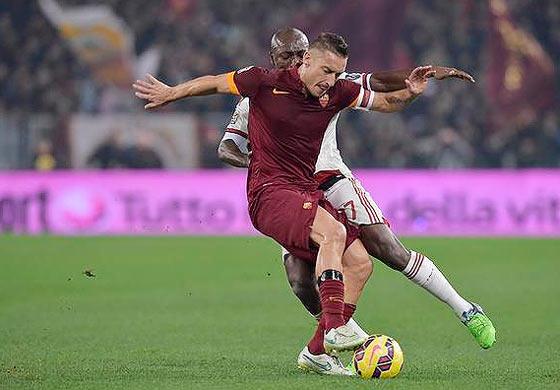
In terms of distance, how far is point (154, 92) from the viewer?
7578 millimetres

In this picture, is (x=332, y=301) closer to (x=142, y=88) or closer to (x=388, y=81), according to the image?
(x=388, y=81)

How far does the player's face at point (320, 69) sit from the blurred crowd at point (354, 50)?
15259mm

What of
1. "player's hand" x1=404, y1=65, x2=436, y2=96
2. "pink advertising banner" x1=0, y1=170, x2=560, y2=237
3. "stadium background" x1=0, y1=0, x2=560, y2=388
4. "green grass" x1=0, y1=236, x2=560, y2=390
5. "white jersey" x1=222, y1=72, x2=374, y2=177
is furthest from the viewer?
"pink advertising banner" x1=0, y1=170, x2=560, y2=237

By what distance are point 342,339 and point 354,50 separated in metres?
18.4

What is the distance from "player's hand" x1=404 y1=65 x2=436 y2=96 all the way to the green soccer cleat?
1416 millimetres

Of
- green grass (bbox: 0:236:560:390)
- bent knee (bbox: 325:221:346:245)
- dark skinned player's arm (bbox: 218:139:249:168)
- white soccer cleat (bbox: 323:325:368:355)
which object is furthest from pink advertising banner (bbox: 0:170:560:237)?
white soccer cleat (bbox: 323:325:368:355)

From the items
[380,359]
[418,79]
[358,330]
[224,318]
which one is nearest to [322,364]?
[358,330]

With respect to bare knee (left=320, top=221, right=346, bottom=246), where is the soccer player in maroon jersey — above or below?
above

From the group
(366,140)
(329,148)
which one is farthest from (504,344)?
(366,140)

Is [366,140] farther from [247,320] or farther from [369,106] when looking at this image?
[369,106]

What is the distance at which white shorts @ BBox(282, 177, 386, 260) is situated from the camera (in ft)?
27.4

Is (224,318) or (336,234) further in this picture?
(224,318)

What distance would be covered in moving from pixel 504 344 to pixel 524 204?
1247 cm

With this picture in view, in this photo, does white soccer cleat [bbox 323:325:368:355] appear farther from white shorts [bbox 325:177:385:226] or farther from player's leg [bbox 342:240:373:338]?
white shorts [bbox 325:177:385:226]
